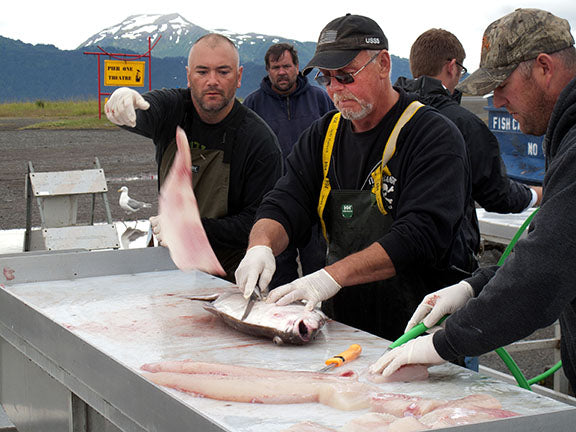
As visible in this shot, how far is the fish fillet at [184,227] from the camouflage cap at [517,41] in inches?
57.4

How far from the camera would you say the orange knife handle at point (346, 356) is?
2.22 meters

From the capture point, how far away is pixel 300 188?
3.25m

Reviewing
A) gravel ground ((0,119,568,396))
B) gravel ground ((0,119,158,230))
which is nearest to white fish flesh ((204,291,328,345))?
gravel ground ((0,119,568,396))

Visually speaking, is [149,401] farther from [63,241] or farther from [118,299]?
[63,241]

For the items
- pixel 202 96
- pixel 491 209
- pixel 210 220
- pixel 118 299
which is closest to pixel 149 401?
pixel 118 299

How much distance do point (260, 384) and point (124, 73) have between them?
31.2m

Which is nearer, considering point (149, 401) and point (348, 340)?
point (149, 401)

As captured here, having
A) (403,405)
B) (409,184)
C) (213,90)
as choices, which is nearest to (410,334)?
(403,405)

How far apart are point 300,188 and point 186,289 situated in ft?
2.20

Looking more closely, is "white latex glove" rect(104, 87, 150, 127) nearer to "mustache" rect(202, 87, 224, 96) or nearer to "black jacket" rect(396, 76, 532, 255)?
"mustache" rect(202, 87, 224, 96)

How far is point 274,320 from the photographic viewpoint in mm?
2496

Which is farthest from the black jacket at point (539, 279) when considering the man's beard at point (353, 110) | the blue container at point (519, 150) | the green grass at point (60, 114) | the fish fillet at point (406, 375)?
the green grass at point (60, 114)

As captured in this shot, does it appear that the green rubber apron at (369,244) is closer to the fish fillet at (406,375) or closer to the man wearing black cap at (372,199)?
the man wearing black cap at (372,199)

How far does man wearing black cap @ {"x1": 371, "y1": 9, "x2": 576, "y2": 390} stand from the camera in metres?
1.79
